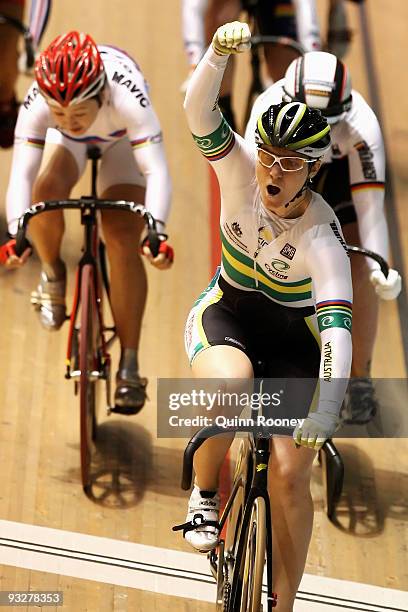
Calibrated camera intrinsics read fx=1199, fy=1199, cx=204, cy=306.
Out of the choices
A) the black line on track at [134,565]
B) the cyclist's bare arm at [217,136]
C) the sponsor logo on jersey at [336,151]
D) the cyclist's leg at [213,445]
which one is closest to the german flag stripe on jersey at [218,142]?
the cyclist's bare arm at [217,136]

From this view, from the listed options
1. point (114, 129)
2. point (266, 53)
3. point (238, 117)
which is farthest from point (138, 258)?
point (238, 117)

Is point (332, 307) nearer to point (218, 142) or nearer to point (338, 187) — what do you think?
point (218, 142)

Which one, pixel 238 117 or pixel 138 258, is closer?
pixel 138 258

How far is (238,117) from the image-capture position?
7.81 meters

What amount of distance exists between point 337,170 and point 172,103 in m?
3.04

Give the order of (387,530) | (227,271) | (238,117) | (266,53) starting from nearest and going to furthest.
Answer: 1. (227,271)
2. (387,530)
3. (266,53)
4. (238,117)

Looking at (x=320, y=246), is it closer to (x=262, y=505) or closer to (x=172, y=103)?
(x=262, y=505)

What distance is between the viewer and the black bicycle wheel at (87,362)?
4.85 meters

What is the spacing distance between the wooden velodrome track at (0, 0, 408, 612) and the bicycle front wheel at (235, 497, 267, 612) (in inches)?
27.6

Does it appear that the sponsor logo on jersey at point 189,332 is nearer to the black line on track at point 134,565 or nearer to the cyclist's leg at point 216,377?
the cyclist's leg at point 216,377

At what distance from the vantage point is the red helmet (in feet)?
15.6

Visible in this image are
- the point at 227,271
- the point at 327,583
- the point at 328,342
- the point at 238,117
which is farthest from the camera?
the point at 238,117

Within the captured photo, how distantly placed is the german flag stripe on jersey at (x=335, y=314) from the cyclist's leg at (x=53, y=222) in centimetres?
181

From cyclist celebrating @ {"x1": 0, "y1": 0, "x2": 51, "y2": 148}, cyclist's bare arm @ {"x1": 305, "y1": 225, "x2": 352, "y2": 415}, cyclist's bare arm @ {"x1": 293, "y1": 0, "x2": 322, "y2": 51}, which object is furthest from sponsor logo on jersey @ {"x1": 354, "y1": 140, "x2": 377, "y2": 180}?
cyclist celebrating @ {"x1": 0, "y1": 0, "x2": 51, "y2": 148}
